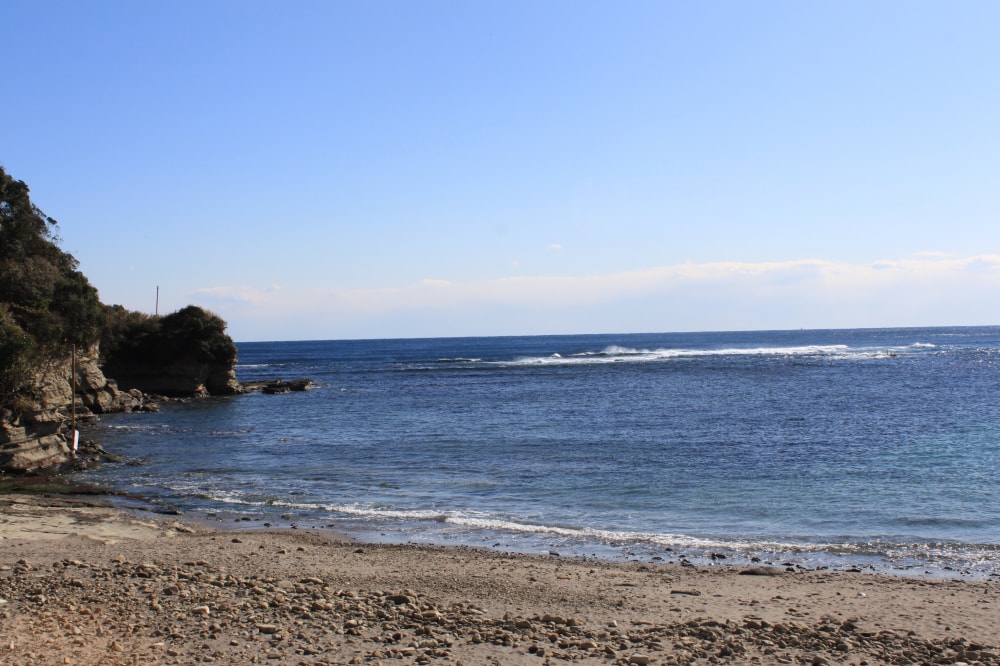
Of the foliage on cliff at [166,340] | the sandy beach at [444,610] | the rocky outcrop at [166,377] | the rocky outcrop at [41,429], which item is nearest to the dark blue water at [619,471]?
the rocky outcrop at [41,429]

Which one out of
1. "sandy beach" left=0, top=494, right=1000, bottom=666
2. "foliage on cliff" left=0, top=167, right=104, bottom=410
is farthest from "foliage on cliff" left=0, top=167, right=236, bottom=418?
"sandy beach" left=0, top=494, right=1000, bottom=666

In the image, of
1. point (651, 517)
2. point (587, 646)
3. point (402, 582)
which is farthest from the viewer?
point (651, 517)

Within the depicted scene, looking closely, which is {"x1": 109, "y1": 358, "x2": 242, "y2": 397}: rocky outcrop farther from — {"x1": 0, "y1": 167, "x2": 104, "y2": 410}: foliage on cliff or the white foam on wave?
the white foam on wave

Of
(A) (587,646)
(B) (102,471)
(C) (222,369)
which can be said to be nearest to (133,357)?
(C) (222,369)

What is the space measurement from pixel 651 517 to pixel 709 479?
5291mm

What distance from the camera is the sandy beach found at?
934 centimetres

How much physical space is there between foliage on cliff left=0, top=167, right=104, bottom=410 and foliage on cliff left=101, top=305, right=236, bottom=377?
1889 centimetres

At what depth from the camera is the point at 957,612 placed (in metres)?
11.5

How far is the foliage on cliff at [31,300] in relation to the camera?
2356cm

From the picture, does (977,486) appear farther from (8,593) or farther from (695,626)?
(8,593)

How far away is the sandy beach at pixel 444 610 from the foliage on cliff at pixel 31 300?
381 inches

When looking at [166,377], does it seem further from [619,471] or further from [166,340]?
[619,471]

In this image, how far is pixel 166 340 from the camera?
201ft

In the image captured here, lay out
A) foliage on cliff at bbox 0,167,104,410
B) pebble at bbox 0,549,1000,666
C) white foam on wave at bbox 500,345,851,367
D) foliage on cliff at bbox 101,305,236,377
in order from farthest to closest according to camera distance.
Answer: white foam on wave at bbox 500,345,851,367
foliage on cliff at bbox 101,305,236,377
foliage on cliff at bbox 0,167,104,410
pebble at bbox 0,549,1000,666
